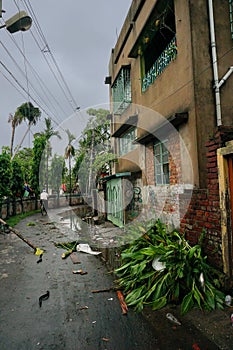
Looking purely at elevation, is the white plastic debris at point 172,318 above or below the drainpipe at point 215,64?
below

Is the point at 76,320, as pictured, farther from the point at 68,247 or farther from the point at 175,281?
the point at 68,247

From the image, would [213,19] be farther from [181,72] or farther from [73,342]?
[73,342]

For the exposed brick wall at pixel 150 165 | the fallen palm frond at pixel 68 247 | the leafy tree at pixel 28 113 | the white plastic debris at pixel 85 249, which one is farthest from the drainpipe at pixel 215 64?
the leafy tree at pixel 28 113

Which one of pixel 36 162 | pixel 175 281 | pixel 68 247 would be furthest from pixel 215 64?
pixel 36 162

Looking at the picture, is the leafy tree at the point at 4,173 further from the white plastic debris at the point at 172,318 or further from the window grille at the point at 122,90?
the white plastic debris at the point at 172,318

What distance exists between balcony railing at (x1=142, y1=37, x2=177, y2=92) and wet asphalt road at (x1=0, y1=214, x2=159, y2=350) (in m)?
5.17

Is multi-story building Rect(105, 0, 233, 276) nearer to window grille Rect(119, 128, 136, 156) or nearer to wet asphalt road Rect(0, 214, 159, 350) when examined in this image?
window grille Rect(119, 128, 136, 156)

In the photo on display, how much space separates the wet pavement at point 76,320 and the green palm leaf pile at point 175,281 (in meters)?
0.20

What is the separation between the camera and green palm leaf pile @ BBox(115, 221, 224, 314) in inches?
128

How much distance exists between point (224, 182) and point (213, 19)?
3.89 m

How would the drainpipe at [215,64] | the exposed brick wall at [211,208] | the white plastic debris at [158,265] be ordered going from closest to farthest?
the exposed brick wall at [211,208], the white plastic debris at [158,265], the drainpipe at [215,64]

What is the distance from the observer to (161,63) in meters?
6.37

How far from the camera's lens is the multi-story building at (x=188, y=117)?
141 inches

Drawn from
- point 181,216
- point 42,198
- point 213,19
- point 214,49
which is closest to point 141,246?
point 181,216
